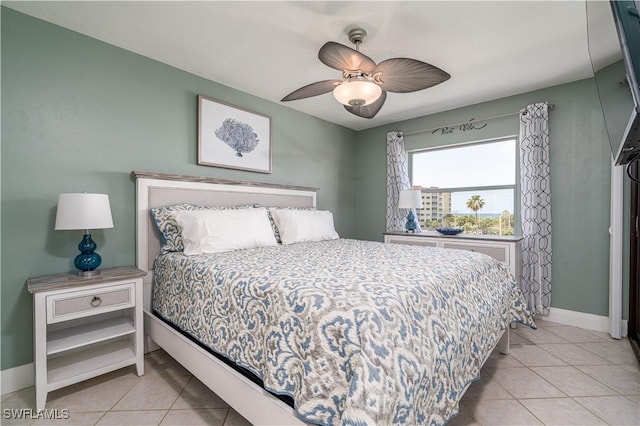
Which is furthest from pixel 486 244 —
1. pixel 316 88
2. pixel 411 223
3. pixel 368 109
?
pixel 316 88

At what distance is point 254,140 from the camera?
128 inches

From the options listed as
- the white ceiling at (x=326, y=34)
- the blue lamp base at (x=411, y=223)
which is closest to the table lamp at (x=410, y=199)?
the blue lamp base at (x=411, y=223)

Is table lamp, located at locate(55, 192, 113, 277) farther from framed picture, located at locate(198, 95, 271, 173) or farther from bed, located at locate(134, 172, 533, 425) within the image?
framed picture, located at locate(198, 95, 271, 173)

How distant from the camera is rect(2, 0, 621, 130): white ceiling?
1.87 metres

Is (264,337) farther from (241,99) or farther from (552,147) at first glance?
(552,147)

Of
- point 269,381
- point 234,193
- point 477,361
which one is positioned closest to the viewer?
point 269,381

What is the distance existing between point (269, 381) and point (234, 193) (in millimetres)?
2130

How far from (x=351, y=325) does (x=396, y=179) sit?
130 inches

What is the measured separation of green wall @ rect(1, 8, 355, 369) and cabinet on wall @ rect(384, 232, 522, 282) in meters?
2.50

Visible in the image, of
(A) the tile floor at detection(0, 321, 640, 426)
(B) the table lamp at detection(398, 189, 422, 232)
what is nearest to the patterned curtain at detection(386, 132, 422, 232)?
(B) the table lamp at detection(398, 189, 422, 232)

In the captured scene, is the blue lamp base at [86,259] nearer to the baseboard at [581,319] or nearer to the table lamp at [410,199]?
the table lamp at [410,199]

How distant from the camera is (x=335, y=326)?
1024 millimetres

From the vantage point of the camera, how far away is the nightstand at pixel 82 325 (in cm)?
168

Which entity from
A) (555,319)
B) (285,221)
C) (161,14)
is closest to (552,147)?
(555,319)
